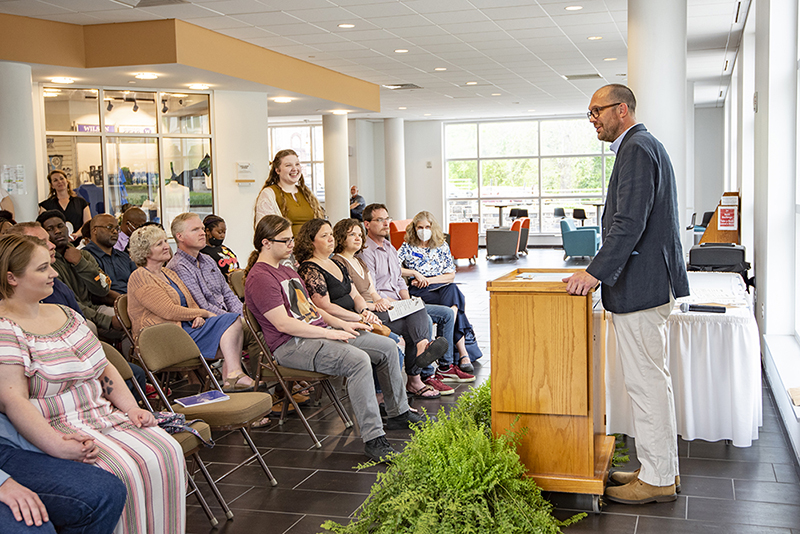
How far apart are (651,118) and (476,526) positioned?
452 centimetres

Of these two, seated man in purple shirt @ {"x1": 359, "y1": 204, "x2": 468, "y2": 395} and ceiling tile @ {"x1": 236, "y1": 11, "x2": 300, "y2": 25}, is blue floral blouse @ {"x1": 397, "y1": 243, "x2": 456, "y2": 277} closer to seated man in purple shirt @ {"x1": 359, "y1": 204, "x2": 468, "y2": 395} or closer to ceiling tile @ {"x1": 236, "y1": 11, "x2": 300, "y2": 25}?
seated man in purple shirt @ {"x1": 359, "y1": 204, "x2": 468, "y2": 395}

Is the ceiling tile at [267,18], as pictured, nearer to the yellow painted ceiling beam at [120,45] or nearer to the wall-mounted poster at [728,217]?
the yellow painted ceiling beam at [120,45]

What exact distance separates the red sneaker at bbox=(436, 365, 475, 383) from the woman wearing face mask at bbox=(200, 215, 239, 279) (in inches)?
85.8

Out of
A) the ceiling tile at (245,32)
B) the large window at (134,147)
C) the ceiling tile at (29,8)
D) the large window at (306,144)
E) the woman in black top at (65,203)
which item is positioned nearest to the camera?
the ceiling tile at (29,8)

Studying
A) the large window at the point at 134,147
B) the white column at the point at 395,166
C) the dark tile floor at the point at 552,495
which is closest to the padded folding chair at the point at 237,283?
the dark tile floor at the point at 552,495

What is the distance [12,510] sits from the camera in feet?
7.50

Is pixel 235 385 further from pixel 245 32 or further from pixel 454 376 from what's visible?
pixel 245 32

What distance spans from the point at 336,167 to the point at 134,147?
18.3ft

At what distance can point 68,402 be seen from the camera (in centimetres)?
280

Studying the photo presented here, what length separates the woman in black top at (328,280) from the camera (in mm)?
4910

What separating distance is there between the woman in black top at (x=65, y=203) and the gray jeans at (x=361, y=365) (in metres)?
5.21

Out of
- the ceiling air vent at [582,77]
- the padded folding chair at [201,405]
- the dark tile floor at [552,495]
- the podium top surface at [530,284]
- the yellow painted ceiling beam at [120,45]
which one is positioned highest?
the ceiling air vent at [582,77]

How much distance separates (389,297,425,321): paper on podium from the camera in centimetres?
530

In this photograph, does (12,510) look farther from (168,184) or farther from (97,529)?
(168,184)
